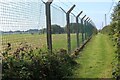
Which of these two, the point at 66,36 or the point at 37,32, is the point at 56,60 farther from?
the point at 66,36

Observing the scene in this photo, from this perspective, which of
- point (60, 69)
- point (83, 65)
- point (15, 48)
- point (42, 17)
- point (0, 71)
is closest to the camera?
point (0, 71)

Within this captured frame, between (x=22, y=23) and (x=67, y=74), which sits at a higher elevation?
(x=22, y=23)

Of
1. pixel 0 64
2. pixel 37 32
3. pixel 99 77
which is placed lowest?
pixel 99 77

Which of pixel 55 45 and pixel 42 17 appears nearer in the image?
pixel 42 17

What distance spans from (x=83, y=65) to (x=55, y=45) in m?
1.46

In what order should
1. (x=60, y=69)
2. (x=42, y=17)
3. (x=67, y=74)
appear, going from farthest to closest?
1. (x=42, y=17)
2. (x=67, y=74)
3. (x=60, y=69)

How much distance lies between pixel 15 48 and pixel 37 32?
1761mm

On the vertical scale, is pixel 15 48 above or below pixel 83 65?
above

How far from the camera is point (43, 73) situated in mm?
8242

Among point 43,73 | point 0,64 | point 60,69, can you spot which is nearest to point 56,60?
point 60,69

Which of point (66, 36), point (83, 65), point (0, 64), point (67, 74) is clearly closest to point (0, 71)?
point (0, 64)

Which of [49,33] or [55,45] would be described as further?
[55,45]

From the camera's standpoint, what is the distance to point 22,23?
7969mm

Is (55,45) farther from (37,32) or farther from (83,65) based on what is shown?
(37,32)
